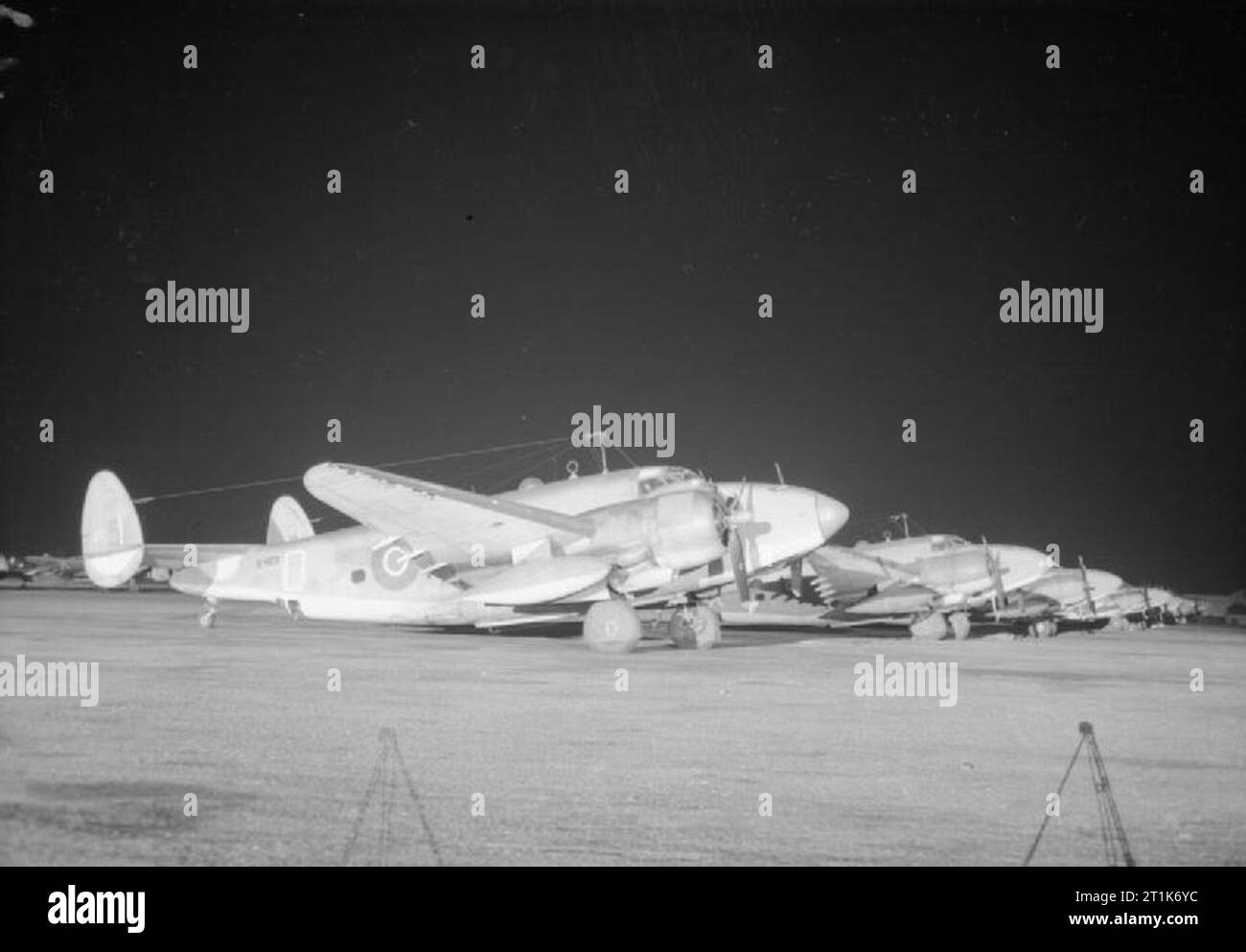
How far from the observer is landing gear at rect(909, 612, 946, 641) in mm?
30953

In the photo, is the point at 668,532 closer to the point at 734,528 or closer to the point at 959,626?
the point at 734,528

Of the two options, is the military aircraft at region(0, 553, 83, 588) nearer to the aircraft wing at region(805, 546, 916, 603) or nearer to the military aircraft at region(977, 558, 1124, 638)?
the aircraft wing at region(805, 546, 916, 603)

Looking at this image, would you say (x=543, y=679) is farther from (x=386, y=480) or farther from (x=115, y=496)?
(x=115, y=496)

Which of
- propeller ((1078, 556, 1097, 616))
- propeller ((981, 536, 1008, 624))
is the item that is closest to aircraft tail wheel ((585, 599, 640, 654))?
propeller ((981, 536, 1008, 624))

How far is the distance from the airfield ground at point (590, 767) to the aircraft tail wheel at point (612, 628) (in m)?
A: 2.33

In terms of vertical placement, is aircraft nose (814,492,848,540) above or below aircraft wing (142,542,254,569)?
above

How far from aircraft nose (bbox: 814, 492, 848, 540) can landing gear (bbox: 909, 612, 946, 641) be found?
9.16 metres

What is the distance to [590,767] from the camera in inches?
338

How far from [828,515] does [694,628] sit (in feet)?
12.4

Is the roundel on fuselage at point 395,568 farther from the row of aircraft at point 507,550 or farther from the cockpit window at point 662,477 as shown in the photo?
the cockpit window at point 662,477

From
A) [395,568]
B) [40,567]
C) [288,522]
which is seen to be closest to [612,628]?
[395,568]

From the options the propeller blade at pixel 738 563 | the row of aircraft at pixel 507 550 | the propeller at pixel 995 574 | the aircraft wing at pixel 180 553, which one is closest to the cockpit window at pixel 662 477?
the row of aircraft at pixel 507 550

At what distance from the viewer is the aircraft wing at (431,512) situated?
19.5 meters
